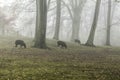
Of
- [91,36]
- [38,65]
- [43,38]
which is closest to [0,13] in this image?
[91,36]

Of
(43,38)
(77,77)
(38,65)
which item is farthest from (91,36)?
(77,77)

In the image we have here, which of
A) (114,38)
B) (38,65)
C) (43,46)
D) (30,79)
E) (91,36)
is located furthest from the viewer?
(114,38)

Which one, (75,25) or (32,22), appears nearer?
(75,25)

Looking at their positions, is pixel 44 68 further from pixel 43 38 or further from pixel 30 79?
pixel 43 38

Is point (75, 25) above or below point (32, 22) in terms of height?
below

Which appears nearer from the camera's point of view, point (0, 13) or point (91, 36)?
point (91, 36)

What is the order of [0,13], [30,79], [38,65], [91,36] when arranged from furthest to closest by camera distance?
1. [0,13]
2. [91,36]
3. [38,65]
4. [30,79]

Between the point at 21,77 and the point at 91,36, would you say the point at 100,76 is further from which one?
the point at 91,36

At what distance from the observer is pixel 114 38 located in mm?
70750

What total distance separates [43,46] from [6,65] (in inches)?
454

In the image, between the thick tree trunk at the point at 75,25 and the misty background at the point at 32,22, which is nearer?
the misty background at the point at 32,22

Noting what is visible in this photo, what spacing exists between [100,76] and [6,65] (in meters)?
4.92

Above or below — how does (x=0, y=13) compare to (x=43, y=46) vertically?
above

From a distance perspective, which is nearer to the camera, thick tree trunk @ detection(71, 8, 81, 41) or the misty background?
the misty background
